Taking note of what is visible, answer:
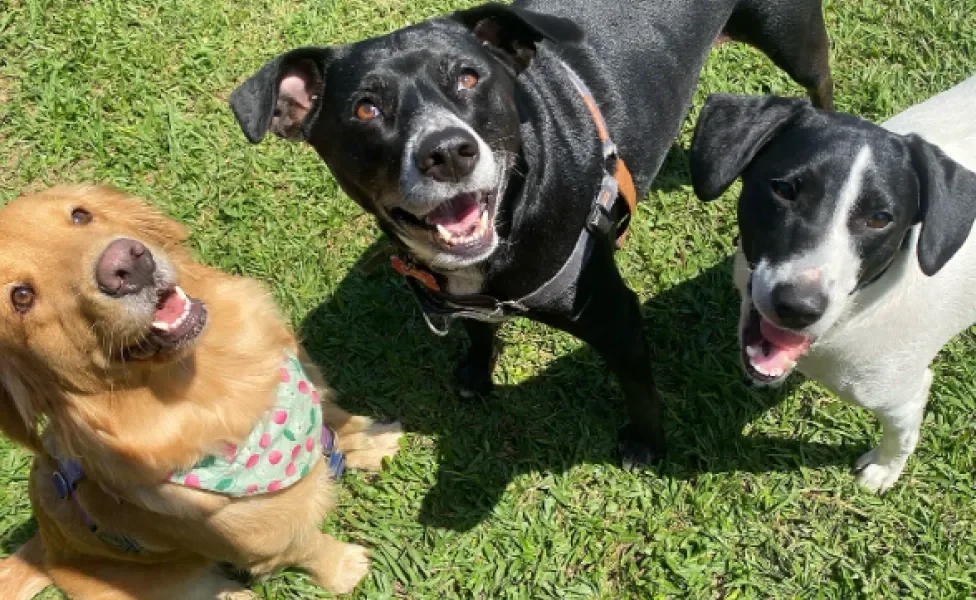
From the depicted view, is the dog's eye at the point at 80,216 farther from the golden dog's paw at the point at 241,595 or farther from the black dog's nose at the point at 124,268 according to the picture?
the golden dog's paw at the point at 241,595

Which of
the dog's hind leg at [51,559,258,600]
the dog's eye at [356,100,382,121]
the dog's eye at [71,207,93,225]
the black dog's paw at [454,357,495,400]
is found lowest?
the black dog's paw at [454,357,495,400]

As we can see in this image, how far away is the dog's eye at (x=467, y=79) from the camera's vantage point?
2.61 metres

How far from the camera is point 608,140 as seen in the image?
3006 millimetres

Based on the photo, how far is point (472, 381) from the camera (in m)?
4.00

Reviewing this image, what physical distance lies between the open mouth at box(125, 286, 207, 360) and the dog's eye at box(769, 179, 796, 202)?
1.93m

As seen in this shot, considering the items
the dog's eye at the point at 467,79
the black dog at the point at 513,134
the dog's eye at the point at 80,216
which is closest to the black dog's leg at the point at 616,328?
the black dog at the point at 513,134

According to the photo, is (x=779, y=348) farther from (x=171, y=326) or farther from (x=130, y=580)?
(x=130, y=580)

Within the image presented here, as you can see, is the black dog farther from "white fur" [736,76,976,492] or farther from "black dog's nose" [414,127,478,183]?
"white fur" [736,76,976,492]

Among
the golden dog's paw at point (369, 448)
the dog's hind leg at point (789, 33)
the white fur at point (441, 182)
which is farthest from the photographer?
the golden dog's paw at point (369, 448)

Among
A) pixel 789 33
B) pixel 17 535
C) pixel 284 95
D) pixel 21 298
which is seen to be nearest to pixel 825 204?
pixel 789 33

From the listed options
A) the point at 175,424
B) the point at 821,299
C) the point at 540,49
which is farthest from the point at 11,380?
the point at 821,299

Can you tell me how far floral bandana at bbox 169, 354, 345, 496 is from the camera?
2.70 metres

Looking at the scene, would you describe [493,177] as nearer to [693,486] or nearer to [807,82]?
[693,486]

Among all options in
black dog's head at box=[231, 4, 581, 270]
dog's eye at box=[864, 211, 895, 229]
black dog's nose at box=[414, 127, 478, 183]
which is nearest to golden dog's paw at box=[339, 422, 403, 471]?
black dog's head at box=[231, 4, 581, 270]
